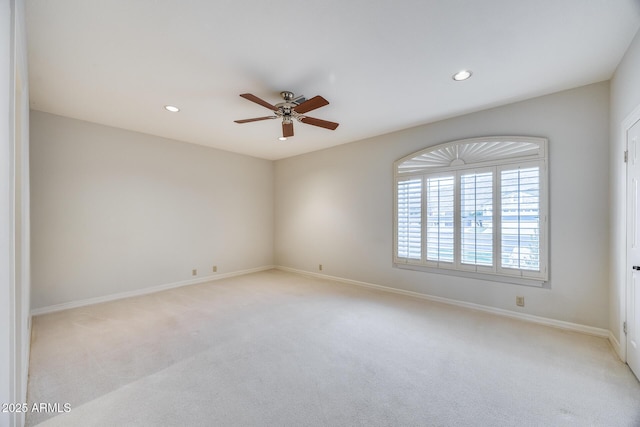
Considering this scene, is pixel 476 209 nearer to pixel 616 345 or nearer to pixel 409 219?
pixel 409 219

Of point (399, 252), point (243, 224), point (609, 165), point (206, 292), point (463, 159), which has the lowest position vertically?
A: point (206, 292)

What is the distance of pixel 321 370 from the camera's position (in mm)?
2225

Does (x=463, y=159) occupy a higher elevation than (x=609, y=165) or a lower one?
higher

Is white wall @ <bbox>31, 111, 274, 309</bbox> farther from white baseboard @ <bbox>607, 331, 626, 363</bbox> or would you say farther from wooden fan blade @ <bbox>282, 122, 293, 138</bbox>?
white baseboard @ <bbox>607, 331, 626, 363</bbox>

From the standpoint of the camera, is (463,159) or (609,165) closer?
(609,165)

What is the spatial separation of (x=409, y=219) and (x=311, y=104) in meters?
2.53

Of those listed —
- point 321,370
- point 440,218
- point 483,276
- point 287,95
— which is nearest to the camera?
point 321,370

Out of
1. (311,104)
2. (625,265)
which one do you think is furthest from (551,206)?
(311,104)

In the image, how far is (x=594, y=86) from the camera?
2844 mm

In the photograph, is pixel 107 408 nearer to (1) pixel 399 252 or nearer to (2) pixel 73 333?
(2) pixel 73 333

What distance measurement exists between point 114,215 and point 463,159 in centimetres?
526

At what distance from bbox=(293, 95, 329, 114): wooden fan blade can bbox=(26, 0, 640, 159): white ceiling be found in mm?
285

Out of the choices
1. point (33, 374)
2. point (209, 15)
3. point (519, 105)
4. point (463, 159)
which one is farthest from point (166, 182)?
point (519, 105)

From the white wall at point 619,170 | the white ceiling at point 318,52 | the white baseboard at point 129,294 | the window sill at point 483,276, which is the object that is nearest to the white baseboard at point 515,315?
the white wall at point 619,170
